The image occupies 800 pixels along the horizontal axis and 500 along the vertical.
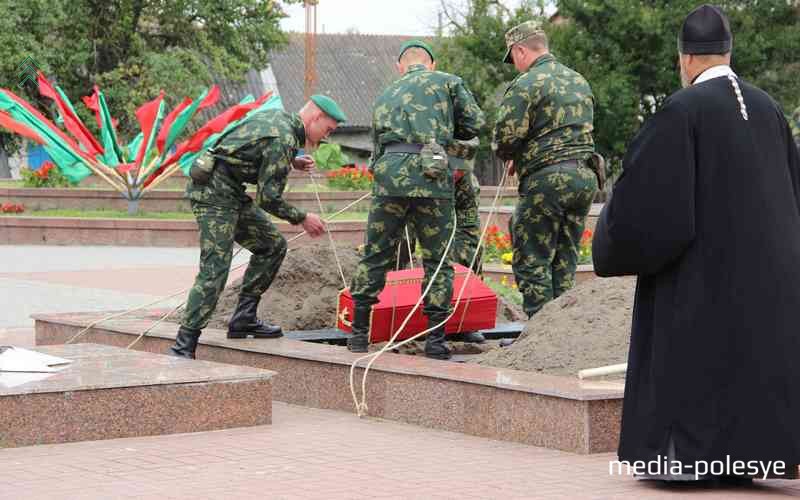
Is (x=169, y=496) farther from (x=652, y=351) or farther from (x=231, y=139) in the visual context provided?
(x=231, y=139)

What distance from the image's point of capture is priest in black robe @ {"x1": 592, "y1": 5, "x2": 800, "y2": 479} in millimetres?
5465

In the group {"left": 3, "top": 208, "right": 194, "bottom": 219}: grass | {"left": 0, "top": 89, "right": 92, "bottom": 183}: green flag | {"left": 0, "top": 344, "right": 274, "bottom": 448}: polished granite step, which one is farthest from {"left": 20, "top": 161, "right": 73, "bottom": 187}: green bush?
{"left": 0, "top": 344, "right": 274, "bottom": 448}: polished granite step

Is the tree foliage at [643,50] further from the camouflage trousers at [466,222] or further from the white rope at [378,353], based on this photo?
the white rope at [378,353]

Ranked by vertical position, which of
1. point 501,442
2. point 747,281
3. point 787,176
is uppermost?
point 787,176

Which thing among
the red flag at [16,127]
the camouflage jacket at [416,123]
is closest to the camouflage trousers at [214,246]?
the camouflage jacket at [416,123]

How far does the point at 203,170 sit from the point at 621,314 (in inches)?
107

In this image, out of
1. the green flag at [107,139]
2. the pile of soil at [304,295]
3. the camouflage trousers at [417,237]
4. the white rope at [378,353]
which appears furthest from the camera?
the green flag at [107,139]

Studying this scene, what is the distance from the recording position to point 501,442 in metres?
7.08

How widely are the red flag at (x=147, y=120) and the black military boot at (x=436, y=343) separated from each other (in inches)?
713

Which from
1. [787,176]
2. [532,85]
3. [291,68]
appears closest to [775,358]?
[787,176]

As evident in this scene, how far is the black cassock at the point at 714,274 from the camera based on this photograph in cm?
546

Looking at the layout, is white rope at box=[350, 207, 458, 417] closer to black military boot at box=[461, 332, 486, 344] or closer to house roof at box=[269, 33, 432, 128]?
black military boot at box=[461, 332, 486, 344]

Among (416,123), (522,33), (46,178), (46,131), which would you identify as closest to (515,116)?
(522,33)

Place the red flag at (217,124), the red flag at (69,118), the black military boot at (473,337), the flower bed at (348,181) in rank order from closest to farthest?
the black military boot at (473,337) < the red flag at (217,124) < the red flag at (69,118) < the flower bed at (348,181)
